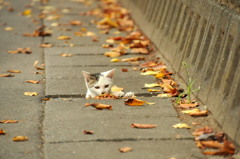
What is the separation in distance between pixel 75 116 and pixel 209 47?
5.27ft

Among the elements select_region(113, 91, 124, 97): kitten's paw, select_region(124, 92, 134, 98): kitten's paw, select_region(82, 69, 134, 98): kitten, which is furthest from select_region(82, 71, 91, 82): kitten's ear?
select_region(124, 92, 134, 98): kitten's paw

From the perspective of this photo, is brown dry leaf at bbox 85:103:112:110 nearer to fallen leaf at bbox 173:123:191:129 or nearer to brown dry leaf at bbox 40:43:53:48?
fallen leaf at bbox 173:123:191:129

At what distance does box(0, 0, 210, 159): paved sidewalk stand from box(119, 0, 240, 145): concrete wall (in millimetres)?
400

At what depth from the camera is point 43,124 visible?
497 cm

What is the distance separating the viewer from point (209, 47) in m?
5.47

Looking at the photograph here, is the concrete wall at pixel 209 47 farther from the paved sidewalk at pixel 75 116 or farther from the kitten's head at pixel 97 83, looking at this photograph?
the kitten's head at pixel 97 83

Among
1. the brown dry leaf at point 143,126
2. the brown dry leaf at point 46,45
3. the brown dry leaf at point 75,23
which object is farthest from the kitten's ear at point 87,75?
the brown dry leaf at point 75,23

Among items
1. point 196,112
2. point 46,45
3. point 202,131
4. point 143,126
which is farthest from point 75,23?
point 202,131

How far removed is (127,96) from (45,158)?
1.90 meters

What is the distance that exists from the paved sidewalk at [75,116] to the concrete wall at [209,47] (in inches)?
15.8

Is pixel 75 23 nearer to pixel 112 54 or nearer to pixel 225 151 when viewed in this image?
pixel 112 54

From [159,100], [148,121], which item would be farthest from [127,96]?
[148,121]

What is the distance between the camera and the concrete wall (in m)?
4.59

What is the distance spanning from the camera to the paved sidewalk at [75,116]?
4266 mm
